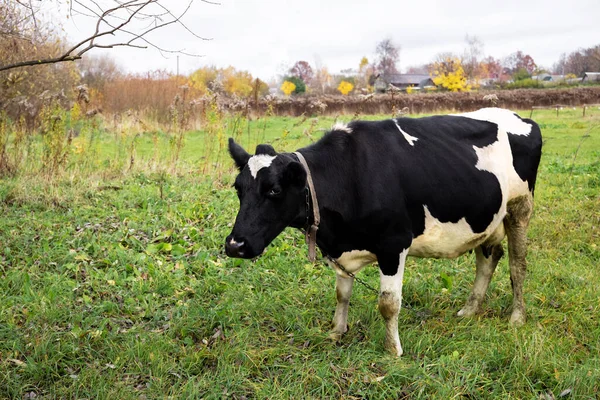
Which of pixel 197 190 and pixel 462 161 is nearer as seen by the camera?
pixel 462 161

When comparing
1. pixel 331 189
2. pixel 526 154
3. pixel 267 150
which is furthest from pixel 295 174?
pixel 526 154

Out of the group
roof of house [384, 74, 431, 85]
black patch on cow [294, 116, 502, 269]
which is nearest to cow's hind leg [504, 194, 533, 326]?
black patch on cow [294, 116, 502, 269]

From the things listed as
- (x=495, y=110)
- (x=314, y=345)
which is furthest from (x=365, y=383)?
(x=495, y=110)

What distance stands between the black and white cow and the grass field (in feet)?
1.44

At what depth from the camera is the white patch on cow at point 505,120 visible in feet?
17.2

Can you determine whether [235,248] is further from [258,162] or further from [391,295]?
[391,295]

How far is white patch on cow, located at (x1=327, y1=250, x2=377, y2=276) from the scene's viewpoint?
14.4ft

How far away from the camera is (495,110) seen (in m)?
5.61

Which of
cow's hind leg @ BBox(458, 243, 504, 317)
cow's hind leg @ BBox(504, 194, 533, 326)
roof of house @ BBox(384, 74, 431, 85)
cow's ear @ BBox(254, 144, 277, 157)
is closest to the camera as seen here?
cow's ear @ BBox(254, 144, 277, 157)

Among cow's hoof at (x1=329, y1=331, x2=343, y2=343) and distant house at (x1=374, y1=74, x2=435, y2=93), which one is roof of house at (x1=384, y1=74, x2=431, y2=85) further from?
cow's hoof at (x1=329, y1=331, x2=343, y2=343)

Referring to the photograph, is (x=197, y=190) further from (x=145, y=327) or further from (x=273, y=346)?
(x=273, y=346)

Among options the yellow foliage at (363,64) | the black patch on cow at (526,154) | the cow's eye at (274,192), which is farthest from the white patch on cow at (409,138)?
the yellow foliage at (363,64)

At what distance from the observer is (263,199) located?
3867 mm

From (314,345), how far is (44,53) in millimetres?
10482
